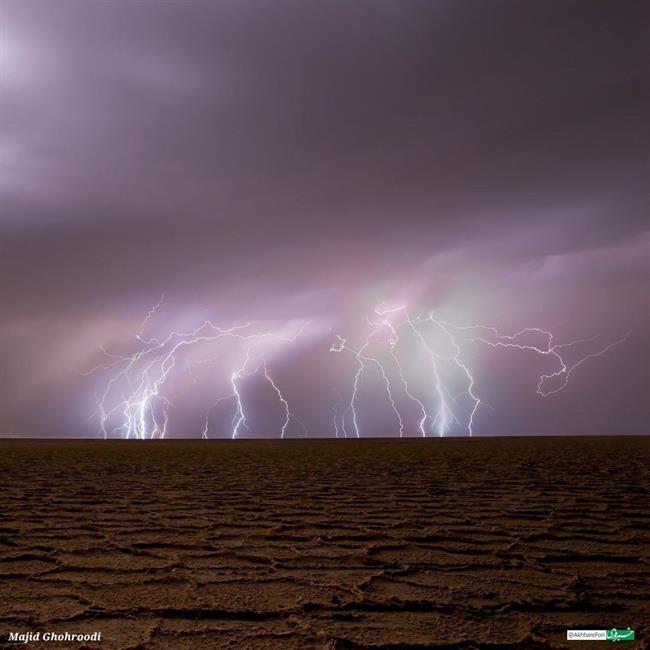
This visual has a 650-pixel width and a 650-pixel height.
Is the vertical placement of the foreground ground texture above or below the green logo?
above

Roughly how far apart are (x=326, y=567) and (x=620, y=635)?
4.23 ft

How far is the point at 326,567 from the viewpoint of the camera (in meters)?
2.79

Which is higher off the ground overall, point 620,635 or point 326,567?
point 326,567

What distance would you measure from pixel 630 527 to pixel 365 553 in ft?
6.24

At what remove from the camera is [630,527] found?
3.78 meters

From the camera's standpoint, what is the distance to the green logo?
194 centimetres

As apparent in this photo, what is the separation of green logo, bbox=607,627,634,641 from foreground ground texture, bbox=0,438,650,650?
0.14ft

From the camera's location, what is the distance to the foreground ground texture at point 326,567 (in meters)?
2.01

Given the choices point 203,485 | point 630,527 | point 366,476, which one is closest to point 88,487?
point 203,485

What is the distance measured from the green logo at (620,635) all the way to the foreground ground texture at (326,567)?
0.14 ft

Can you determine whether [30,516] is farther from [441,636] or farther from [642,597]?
[642,597]

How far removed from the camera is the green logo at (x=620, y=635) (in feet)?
6.38

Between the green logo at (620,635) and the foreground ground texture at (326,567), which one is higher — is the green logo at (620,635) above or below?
below

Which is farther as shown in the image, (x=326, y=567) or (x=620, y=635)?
(x=326, y=567)
